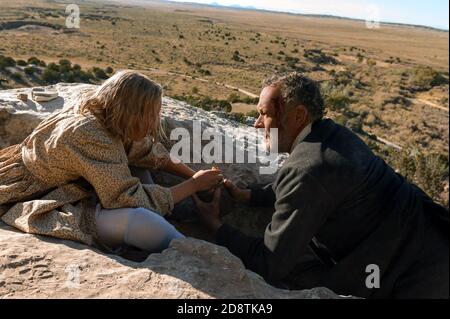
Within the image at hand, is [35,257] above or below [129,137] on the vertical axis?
below

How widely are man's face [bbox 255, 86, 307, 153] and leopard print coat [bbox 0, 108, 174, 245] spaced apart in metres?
0.82

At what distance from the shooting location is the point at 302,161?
108 inches

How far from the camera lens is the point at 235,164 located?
4.57m

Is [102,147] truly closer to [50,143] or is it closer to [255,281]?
[50,143]

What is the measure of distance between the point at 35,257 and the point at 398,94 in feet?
109

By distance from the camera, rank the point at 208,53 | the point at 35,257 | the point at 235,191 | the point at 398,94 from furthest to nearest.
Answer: the point at 208,53
the point at 398,94
the point at 235,191
the point at 35,257

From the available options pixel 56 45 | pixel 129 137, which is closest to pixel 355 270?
pixel 129 137

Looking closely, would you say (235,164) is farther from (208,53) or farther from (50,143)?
(208,53)

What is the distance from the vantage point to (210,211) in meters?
3.65

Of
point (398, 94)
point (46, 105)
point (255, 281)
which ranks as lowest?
point (398, 94)

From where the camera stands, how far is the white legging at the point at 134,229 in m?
2.91

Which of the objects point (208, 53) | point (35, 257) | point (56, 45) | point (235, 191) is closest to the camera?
point (35, 257)

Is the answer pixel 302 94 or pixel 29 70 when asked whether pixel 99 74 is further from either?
pixel 302 94

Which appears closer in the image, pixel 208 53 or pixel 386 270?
pixel 386 270
